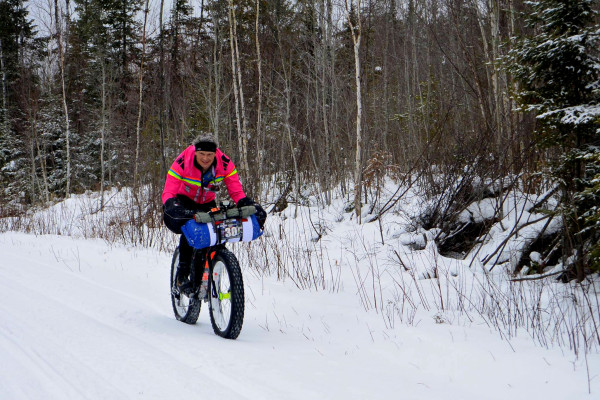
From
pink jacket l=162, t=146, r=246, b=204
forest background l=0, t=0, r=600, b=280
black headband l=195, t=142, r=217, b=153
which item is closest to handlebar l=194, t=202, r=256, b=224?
pink jacket l=162, t=146, r=246, b=204

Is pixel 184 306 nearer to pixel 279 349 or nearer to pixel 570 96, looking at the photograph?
pixel 279 349

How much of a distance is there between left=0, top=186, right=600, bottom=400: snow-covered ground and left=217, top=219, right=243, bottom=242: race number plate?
2.81 feet

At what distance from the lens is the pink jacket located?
399cm

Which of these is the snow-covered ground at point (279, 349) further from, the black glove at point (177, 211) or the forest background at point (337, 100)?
the forest background at point (337, 100)

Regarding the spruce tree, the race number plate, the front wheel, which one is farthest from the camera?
the spruce tree

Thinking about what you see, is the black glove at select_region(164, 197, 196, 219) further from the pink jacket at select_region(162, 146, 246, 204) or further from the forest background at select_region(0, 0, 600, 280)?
the forest background at select_region(0, 0, 600, 280)

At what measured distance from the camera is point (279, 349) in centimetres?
346

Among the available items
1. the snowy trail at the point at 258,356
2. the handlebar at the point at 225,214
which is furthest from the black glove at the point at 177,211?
the snowy trail at the point at 258,356

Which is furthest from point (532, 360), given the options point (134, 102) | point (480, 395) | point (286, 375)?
point (134, 102)

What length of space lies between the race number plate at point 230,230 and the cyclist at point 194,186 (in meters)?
0.21

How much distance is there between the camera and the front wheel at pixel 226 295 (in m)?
3.52

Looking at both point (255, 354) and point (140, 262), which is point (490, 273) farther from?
point (140, 262)

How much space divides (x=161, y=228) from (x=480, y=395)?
28.5 feet

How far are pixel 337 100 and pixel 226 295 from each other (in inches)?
414
